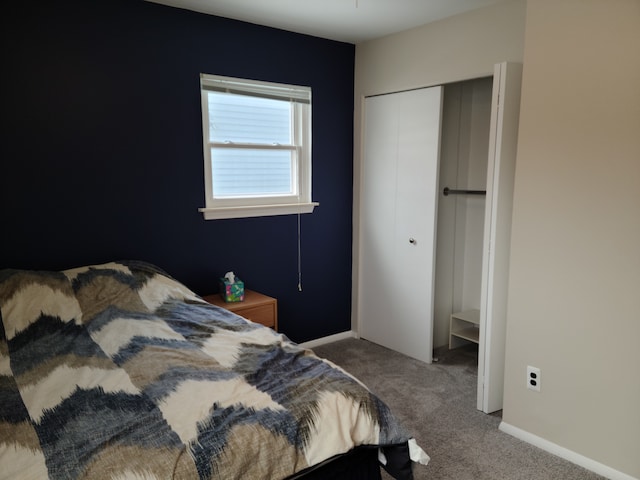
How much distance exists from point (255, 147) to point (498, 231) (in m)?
1.76

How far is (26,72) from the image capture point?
2.54 meters

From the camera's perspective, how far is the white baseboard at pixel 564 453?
7.29ft

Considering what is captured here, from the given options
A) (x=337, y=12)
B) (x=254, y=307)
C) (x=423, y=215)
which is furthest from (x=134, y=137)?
A: (x=423, y=215)

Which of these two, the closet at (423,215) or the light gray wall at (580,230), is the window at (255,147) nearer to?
the closet at (423,215)

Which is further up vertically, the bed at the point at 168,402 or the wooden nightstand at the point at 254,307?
the bed at the point at 168,402

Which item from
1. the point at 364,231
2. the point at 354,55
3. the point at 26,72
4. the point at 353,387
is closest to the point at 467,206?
the point at 364,231

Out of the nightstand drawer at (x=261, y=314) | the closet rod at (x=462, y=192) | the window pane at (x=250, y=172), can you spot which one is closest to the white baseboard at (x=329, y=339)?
the nightstand drawer at (x=261, y=314)

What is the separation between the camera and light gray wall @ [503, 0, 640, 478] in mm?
2066

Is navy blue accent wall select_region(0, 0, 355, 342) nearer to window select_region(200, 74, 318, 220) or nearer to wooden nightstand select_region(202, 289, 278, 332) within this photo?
window select_region(200, 74, 318, 220)

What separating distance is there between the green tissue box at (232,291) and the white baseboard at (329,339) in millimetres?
877

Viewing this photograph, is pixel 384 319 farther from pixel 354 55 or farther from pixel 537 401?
pixel 354 55

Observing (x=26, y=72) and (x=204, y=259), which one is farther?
(x=204, y=259)

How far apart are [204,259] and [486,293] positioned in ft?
6.09

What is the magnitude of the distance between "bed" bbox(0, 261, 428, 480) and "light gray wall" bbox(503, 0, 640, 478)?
3.55 feet
